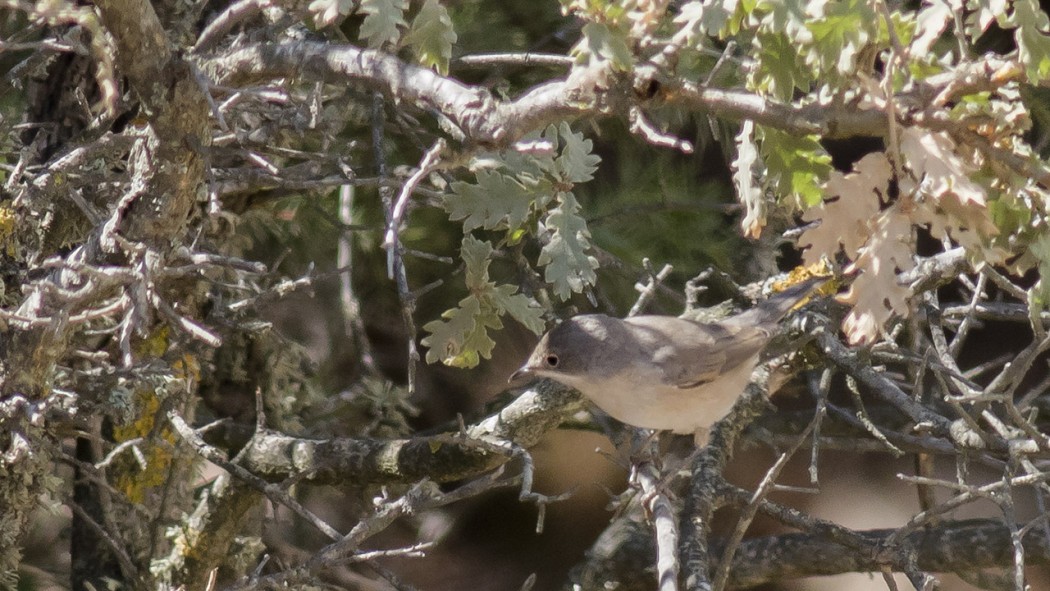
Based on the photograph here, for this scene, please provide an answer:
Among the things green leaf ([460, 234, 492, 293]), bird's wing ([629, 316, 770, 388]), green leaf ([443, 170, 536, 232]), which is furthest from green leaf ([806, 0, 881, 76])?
bird's wing ([629, 316, 770, 388])

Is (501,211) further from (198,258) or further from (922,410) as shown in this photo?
(922,410)

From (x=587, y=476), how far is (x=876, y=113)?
4467 millimetres

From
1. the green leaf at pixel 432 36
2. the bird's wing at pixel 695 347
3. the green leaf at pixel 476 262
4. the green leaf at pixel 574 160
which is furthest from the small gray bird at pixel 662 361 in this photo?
the green leaf at pixel 432 36

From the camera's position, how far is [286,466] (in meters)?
3.39

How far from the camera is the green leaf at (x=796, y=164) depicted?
1.78m

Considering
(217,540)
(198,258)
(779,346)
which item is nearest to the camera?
(198,258)

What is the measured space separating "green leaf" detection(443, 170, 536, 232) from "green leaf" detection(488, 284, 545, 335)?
21cm

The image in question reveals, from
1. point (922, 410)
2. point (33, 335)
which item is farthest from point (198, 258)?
point (922, 410)

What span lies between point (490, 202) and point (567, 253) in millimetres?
224

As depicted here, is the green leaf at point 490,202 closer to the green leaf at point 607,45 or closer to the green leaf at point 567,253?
the green leaf at point 567,253

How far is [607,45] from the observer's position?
160cm

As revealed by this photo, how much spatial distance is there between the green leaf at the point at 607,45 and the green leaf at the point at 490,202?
0.93 m

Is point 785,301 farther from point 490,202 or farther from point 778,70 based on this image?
point 778,70

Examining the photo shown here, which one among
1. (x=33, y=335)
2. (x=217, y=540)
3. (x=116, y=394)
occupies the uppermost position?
(x=33, y=335)
